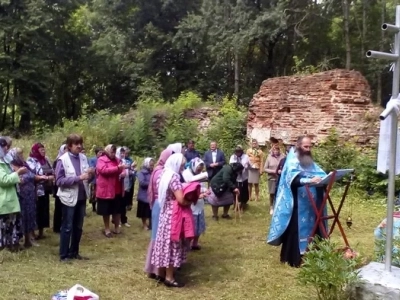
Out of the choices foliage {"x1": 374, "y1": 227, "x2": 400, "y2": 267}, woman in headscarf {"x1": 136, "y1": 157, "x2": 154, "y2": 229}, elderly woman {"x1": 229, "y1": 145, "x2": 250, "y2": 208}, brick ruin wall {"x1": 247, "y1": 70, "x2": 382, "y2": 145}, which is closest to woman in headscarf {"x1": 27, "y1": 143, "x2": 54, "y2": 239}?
woman in headscarf {"x1": 136, "y1": 157, "x2": 154, "y2": 229}

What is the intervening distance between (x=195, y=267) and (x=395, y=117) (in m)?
3.55

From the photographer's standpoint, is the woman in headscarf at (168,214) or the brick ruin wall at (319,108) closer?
the woman in headscarf at (168,214)

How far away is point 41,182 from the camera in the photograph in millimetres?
7852

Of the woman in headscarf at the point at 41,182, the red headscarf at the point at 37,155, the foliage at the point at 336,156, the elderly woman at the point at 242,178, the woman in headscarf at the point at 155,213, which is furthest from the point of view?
the foliage at the point at 336,156

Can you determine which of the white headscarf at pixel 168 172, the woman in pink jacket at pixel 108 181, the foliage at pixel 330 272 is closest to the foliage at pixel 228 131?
the woman in pink jacket at pixel 108 181

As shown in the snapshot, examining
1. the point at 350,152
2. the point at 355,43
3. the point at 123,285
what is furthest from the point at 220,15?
the point at 123,285

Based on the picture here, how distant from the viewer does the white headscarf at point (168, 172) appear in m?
5.86

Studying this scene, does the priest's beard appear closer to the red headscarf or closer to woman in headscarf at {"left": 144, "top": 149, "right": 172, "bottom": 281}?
woman in headscarf at {"left": 144, "top": 149, "right": 172, "bottom": 281}

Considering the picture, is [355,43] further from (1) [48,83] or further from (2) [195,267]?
(2) [195,267]

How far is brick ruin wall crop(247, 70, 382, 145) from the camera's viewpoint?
1465 cm

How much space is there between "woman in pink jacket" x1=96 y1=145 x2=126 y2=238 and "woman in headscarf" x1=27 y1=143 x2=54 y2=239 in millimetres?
774

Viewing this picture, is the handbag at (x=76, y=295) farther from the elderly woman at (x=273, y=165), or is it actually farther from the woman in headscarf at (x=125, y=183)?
the elderly woman at (x=273, y=165)

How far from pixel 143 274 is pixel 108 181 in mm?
2341

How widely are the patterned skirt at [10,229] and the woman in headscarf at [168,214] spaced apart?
228cm
